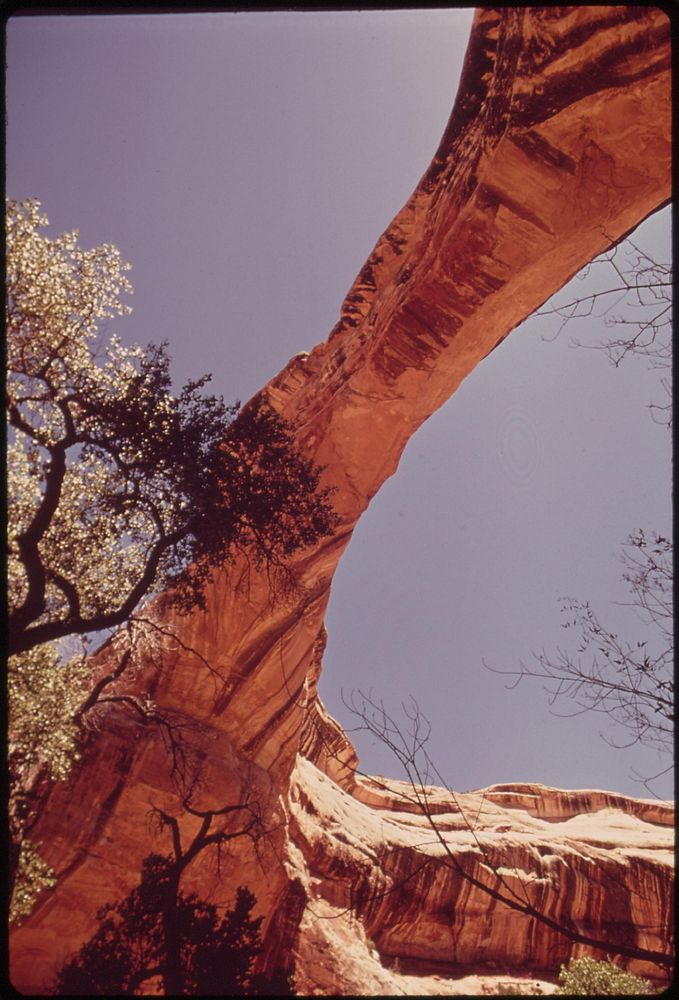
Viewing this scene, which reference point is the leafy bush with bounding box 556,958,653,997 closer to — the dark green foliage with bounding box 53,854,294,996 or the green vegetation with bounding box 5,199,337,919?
the dark green foliage with bounding box 53,854,294,996

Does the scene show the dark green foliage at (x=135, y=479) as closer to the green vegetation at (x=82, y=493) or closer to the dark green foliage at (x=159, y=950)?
the green vegetation at (x=82, y=493)

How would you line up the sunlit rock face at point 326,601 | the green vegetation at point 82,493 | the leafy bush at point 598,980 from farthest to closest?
1. the leafy bush at point 598,980
2. the sunlit rock face at point 326,601
3. the green vegetation at point 82,493

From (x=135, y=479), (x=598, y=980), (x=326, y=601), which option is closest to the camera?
(x=135, y=479)

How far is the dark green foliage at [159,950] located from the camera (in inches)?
300

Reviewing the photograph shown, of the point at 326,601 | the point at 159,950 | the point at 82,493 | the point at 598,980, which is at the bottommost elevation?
the point at 159,950

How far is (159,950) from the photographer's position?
7.89m

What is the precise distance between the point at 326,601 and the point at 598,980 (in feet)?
37.3

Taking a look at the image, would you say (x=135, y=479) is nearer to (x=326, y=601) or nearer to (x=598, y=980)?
(x=326, y=601)

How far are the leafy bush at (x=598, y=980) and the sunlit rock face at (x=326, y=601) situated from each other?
2770mm

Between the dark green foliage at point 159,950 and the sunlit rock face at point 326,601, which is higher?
the sunlit rock face at point 326,601

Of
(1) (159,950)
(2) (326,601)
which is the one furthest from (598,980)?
(2) (326,601)

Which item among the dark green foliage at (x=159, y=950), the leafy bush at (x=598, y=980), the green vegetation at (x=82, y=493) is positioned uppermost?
the green vegetation at (x=82, y=493)

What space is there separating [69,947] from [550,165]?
16.6 metres

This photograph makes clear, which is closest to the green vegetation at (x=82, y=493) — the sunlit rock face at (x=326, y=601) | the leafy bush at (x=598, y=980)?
the sunlit rock face at (x=326, y=601)
